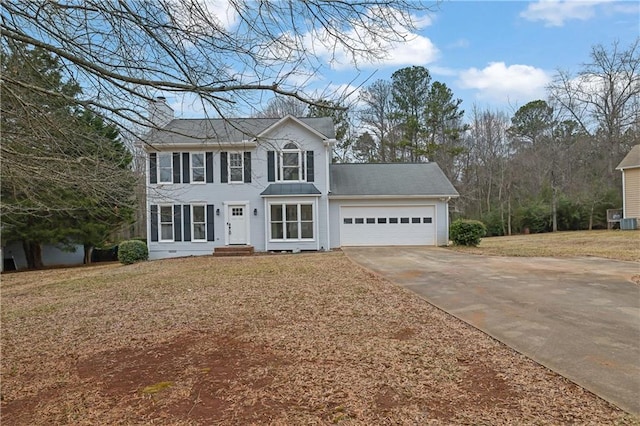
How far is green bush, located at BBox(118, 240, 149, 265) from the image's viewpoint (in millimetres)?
15703

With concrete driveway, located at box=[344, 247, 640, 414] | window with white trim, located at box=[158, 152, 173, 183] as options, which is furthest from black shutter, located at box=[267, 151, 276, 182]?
concrete driveway, located at box=[344, 247, 640, 414]

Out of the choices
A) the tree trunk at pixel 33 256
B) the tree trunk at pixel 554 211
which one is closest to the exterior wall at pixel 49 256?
the tree trunk at pixel 33 256

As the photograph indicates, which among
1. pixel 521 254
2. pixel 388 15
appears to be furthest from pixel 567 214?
pixel 388 15

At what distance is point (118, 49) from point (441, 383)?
12.4 ft

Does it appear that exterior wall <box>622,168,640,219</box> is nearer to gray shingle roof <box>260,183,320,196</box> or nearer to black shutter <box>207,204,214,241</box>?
gray shingle roof <box>260,183,320,196</box>

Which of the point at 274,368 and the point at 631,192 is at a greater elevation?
the point at 631,192

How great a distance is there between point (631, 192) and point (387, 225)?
1653cm

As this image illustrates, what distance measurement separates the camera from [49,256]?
2202 centimetres

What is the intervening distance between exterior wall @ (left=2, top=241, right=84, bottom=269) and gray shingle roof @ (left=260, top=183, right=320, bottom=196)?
11.1 m

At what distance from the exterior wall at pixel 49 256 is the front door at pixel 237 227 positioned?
9.08 m

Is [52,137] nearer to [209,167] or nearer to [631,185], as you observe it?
[209,167]

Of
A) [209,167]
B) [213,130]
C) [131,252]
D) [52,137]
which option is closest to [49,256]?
[131,252]

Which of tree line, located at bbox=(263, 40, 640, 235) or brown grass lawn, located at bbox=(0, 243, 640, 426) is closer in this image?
brown grass lawn, located at bbox=(0, 243, 640, 426)

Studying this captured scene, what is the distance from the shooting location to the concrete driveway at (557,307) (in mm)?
3637
